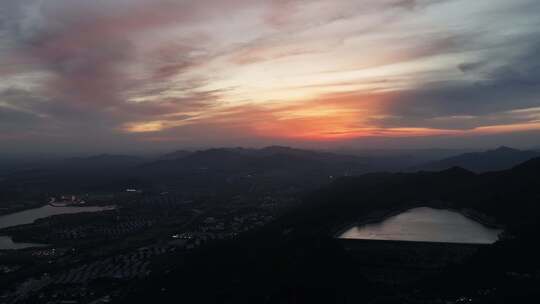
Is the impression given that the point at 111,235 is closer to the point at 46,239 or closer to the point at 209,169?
the point at 46,239

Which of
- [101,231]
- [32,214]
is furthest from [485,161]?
[32,214]

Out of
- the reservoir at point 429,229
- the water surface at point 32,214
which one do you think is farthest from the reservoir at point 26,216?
the reservoir at point 429,229

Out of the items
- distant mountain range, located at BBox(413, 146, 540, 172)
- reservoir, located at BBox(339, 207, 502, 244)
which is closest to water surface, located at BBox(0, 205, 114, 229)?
reservoir, located at BBox(339, 207, 502, 244)

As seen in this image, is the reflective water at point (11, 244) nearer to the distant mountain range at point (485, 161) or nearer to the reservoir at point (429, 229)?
the reservoir at point (429, 229)

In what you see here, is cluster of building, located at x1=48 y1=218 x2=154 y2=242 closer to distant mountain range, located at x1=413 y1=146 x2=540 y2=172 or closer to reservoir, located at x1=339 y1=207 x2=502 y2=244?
reservoir, located at x1=339 y1=207 x2=502 y2=244

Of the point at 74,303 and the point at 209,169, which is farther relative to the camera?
the point at 209,169

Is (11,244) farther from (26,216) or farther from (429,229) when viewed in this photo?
(429,229)

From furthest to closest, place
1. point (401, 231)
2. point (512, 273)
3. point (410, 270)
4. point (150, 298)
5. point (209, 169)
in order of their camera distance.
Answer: point (209, 169) < point (401, 231) < point (410, 270) < point (150, 298) < point (512, 273)

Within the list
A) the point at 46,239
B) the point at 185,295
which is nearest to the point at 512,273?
the point at 185,295
